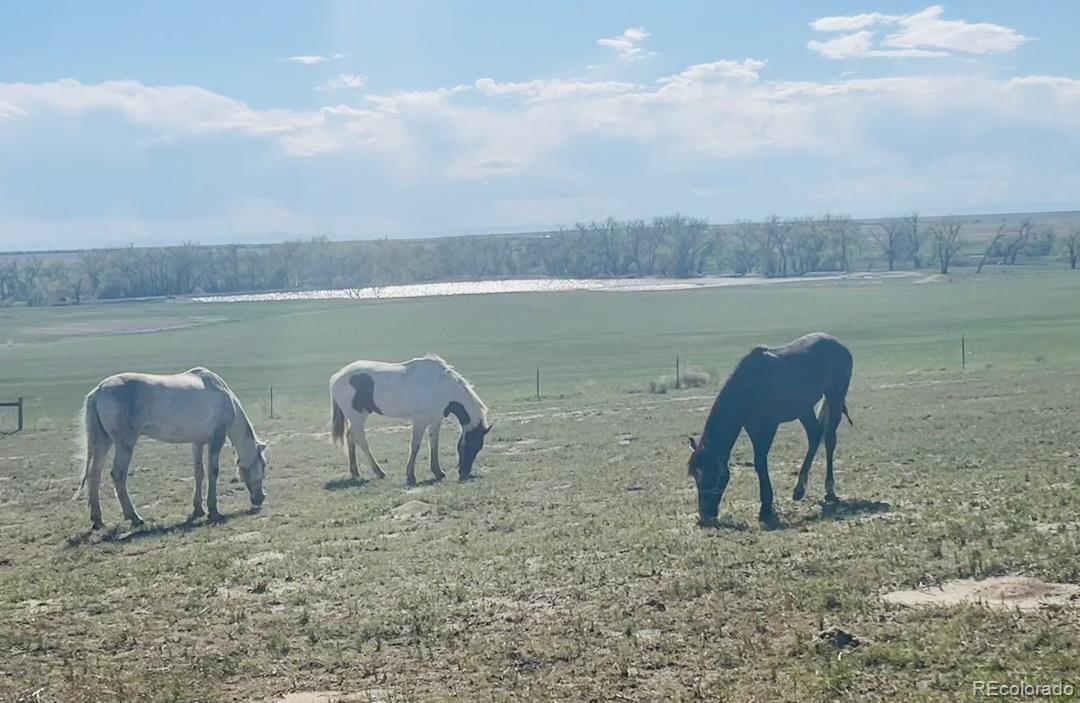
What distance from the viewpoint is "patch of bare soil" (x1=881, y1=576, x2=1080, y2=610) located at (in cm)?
763

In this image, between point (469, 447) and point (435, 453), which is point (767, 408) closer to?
point (469, 447)

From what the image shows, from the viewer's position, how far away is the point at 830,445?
13445 mm

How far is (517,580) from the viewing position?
9.58 metres

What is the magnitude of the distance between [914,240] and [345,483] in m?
140

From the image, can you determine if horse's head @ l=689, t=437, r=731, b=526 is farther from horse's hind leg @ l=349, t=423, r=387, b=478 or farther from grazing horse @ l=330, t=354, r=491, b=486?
horse's hind leg @ l=349, t=423, r=387, b=478

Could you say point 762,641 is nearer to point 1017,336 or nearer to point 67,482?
point 67,482

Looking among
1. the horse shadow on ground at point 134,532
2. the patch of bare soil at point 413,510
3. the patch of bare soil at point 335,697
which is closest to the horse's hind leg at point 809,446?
the patch of bare soil at point 413,510

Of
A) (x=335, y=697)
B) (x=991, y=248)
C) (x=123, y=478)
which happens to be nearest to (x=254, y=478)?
(x=123, y=478)

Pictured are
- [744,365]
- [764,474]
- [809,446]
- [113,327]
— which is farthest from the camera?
[113,327]

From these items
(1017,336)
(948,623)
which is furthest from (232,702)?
(1017,336)

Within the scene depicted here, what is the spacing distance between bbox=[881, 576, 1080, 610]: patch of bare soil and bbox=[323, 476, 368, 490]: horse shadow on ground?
10.8m

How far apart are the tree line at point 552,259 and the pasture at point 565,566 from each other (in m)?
108

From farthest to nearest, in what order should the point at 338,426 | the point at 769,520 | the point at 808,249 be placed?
the point at 808,249
the point at 338,426
the point at 769,520

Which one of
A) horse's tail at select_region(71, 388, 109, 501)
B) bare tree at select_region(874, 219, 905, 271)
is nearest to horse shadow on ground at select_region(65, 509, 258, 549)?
horse's tail at select_region(71, 388, 109, 501)
